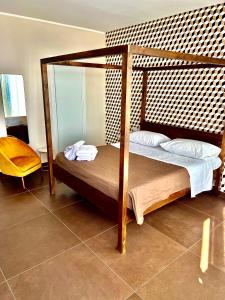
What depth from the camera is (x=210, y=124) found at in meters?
3.35

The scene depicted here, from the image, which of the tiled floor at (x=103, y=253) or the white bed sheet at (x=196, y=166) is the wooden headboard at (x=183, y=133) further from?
the tiled floor at (x=103, y=253)

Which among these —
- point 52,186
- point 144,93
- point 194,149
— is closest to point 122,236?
point 52,186

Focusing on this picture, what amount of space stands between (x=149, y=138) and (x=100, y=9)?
82.7 inches

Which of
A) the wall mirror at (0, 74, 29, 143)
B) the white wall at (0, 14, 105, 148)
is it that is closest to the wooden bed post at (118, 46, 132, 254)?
the wall mirror at (0, 74, 29, 143)

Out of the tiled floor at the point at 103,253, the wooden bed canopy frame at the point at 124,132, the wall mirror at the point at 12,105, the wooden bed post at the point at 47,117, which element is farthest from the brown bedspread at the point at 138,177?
the wall mirror at the point at 12,105

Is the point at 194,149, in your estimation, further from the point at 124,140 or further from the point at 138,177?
the point at 124,140

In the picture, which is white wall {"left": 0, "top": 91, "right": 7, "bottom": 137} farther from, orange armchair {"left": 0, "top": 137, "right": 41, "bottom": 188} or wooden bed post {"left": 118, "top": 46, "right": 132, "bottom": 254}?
wooden bed post {"left": 118, "top": 46, "right": 132, "bottom": 254}

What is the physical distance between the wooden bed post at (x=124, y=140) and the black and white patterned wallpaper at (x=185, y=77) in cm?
197

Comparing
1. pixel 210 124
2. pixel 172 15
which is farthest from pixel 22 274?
pixel 172 15

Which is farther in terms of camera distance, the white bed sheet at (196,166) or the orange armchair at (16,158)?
the orange armchair at (16,158)

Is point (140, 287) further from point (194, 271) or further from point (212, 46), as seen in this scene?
point (212, 46)

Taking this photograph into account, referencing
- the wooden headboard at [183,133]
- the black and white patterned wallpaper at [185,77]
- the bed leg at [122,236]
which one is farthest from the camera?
the wooden headboard at [183,133]

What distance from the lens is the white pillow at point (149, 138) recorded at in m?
3.70

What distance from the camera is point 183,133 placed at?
12.0ft
